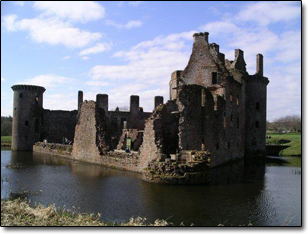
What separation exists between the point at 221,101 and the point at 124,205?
13.0 m

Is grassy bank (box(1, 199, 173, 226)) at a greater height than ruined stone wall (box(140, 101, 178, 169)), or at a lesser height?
lesser

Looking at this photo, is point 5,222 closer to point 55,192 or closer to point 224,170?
point 55,192

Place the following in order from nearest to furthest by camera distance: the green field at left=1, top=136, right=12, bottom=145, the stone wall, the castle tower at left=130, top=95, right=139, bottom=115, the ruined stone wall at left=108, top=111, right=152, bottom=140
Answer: the stone wall < the castle tower at left=130, top=95, right=139, bottom=115 < the ruined stone wall at left=108, top=111, right=152, bottom=140 < the green field at left=1, top=136, right=12, bottom=145

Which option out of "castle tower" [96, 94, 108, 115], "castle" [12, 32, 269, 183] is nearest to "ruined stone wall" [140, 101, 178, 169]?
"castle" [12, 32, 269, 183]

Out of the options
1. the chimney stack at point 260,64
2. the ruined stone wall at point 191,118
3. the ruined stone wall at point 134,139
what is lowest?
the ruined stone wall at point 134,139

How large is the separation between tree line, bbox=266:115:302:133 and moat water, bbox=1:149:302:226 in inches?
1146

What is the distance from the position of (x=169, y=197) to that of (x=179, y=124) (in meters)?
6.61

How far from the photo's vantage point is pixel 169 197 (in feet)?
38.5

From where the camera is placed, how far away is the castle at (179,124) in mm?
16891

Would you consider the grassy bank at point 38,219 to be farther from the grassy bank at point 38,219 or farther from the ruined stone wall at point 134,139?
the ruined stone wall at point 134,139

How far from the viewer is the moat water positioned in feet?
30.5

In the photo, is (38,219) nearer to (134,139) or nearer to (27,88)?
(134,139)

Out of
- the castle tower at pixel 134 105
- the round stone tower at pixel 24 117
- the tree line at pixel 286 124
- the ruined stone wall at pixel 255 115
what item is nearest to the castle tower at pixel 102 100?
the castle tower at pixel 134 105

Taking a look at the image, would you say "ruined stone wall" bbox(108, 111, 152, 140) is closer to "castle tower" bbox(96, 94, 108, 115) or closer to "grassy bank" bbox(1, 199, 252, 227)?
"castle tower" bbox(96, 94, 108, 115)
